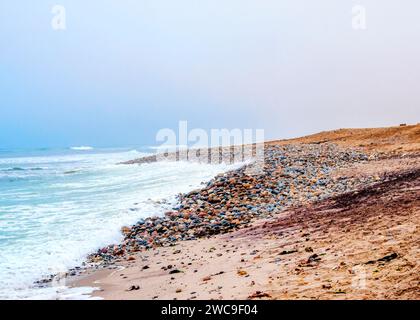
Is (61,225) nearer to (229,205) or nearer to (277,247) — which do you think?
(229,205)

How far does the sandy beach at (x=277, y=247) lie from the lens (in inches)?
203

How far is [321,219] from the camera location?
9.36m

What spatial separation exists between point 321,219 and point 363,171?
30.4ft

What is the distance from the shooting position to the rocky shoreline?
10406mm

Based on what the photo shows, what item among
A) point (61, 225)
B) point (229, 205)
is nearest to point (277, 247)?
point (229, 205)

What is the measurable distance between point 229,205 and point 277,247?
18.8ft

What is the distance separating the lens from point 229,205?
43.5ft

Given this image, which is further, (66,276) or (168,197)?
(168,197)

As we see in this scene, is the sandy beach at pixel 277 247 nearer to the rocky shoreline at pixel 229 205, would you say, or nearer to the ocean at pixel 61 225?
the rocky shoreline at pixel 229 205

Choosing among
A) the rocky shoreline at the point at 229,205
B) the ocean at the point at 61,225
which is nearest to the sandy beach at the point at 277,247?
the rocky shoreline at the point at 229,205

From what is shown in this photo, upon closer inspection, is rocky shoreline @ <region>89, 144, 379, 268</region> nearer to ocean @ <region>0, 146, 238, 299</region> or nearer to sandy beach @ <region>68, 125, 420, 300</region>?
sandy beach @ <region>68, 125, 420, 300</region>
